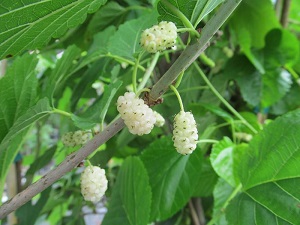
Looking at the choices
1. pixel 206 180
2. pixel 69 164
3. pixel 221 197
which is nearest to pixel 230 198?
pixel 221 197

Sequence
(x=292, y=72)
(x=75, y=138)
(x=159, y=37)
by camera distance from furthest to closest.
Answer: (x=292, y=72) < (x=75, y=138) < (x=159, y=37)

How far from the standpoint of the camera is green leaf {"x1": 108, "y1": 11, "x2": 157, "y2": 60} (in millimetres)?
434

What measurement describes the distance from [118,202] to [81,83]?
0.15 m

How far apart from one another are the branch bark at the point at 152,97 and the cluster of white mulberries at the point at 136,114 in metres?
0.01

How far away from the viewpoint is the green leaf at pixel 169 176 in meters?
0.52

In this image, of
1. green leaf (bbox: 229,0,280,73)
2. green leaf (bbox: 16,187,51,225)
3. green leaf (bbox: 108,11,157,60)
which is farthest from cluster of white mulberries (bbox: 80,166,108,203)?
green leaf (bbox: 229,0,280,73)

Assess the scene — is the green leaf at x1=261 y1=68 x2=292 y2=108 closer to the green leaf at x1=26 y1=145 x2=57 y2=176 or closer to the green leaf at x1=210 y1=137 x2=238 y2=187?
the green leaf at x1=210 y1=137 x2=238 y2=187

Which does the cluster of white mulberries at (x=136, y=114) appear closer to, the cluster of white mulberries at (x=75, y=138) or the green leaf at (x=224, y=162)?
the cluster of white mulberries at (x=75, y=138)

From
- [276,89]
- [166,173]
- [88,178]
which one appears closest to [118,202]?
[166,173]

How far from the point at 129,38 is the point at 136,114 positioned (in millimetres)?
183

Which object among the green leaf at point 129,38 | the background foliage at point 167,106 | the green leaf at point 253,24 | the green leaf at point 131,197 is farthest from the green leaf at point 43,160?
the green leaf at point 253,24

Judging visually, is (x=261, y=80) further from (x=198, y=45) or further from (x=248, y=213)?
(x=198, y=45)

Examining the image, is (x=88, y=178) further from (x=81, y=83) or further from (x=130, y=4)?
(x=130, y=4)

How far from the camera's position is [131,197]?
48 centimetres
